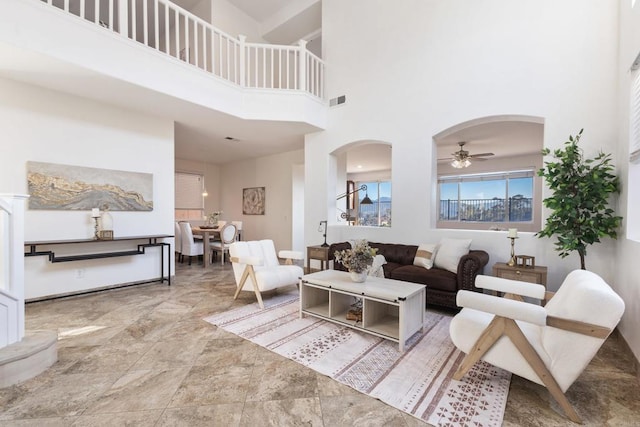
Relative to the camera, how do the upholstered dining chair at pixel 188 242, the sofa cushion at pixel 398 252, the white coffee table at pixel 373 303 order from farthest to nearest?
the upholstered dining chair at pixel 188 242, the sofa cushion at pixel 398 252, the white coffee table at pixel 373 303

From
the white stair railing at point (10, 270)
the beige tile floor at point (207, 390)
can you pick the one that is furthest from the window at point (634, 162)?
the white stair railing at point (10, 270)

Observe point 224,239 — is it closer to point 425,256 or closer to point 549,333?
point 425,256

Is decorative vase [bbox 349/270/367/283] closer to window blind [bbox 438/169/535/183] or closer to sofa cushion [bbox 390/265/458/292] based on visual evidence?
sofa cushion [bbox 390/265/458/292]

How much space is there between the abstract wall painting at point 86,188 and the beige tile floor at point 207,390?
5.79 feet

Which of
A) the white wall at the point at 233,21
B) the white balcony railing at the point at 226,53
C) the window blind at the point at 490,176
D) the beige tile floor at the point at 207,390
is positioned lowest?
the beige tile floor at the point at 207,390

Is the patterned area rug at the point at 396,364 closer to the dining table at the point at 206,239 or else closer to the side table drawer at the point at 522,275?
the side table drawer at the point at 522,275

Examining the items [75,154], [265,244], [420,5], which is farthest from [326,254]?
[420,5]

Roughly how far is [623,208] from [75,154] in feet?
21.2

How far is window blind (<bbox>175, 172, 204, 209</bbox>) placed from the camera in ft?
27.2

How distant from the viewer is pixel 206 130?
554 centimetres

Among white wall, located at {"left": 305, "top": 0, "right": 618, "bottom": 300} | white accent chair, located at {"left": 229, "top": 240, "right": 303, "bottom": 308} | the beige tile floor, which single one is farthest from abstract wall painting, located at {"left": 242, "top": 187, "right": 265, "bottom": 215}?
the beige tile floor

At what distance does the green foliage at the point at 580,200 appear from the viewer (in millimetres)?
2861

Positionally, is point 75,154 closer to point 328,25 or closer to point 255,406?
point 255,406

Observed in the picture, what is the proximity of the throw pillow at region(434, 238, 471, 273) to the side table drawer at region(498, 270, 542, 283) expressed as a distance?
48 centimetres
